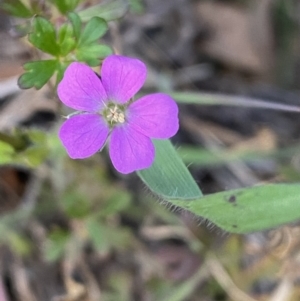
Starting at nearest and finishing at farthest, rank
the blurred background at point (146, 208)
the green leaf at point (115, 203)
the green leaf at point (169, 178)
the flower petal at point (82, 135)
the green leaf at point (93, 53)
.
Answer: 1. the flower petal at point (82, 135)
2. the green leaf at point (169, 178)
3. the green leaf at point (93, 53)
4. the green leaf at point (115, 203)
5. the blurred background at point (146, 208)

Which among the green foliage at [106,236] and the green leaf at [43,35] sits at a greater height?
the green leaf at [43,35]

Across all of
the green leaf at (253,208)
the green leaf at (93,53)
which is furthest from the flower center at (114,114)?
the green leaf at (253,208)

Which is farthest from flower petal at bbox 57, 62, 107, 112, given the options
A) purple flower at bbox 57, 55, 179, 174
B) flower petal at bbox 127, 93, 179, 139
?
flower petal at bbox 127, 93, 179, 139

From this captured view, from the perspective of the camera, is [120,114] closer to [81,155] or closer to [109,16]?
[81,155]

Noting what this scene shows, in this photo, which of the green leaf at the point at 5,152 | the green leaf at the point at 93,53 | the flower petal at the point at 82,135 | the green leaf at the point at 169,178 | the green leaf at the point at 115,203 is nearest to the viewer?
the flower petal at the point at 82,135

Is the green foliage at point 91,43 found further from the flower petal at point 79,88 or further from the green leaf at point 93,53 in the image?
the flower petal at point 79,88

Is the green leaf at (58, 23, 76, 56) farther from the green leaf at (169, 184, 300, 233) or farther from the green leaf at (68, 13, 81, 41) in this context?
the green leaf at (169, 184, 300, 233)
